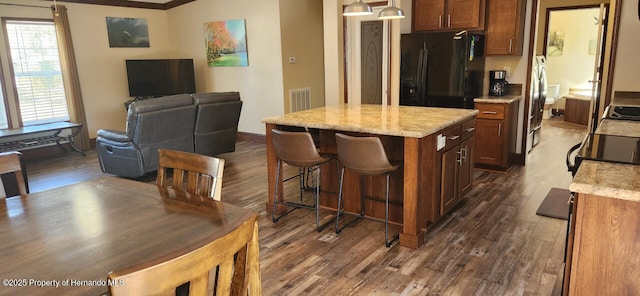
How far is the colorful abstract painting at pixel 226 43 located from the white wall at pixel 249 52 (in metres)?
0.09

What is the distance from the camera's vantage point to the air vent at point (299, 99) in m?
6.91

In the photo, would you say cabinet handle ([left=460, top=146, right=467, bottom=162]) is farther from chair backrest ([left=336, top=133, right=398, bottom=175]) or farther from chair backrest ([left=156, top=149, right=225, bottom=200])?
chair backrest ([left=156, top=149, right=225, bottom=200])

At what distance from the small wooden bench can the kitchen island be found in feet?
13.1

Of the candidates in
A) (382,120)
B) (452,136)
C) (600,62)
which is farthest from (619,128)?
(600,62)

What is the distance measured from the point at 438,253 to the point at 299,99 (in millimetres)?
4510

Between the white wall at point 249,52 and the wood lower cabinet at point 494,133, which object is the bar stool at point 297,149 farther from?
the white wall at point 249,52

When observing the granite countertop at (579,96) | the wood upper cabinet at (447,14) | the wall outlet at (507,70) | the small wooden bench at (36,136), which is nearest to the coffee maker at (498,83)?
the wall outlet at (507,70)

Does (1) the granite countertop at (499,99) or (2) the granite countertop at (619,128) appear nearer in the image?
(2) the granite countertop at (619,128)

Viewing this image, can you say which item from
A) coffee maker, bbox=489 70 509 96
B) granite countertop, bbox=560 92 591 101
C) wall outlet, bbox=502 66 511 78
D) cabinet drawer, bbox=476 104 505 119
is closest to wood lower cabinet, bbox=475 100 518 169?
cabinet drawer, bbox=476 104 505 119

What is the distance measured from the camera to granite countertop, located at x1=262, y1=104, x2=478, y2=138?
2936mm

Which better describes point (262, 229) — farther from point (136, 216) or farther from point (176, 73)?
point (176, 73)

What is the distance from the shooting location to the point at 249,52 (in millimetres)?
6953

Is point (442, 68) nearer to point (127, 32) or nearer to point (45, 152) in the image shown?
point (127, 32)

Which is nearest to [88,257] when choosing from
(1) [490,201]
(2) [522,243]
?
(2) [522,243]
